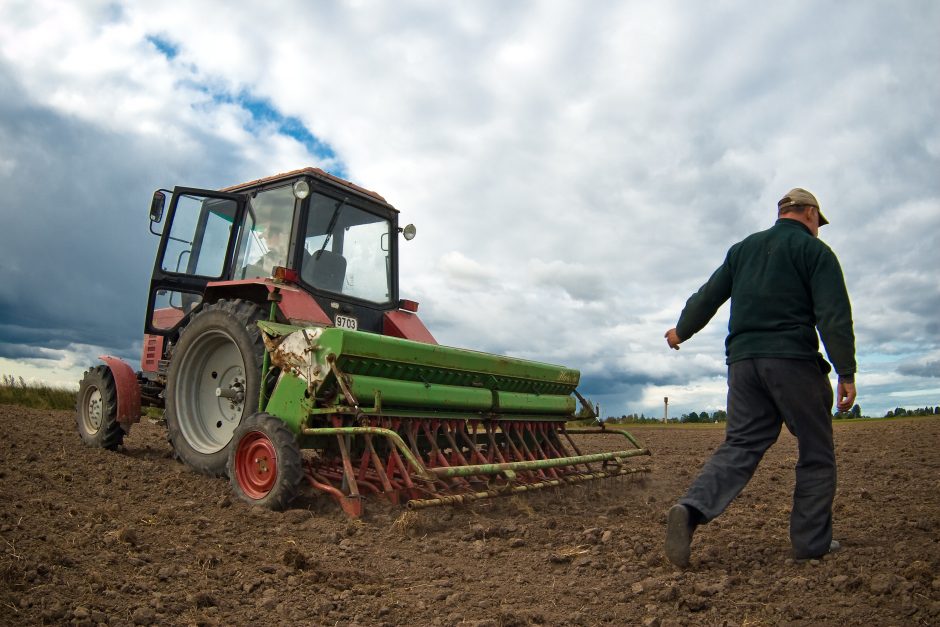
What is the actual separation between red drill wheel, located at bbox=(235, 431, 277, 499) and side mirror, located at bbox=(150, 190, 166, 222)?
2.88 metres

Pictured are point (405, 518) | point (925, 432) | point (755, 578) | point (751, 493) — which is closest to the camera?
point (755, 578)

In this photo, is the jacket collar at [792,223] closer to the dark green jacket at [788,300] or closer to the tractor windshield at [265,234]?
the dark green jacket at [788,300]

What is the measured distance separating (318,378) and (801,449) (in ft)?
9.11

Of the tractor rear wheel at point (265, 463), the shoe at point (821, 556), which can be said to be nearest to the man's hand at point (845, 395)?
the shoe at point (821, 556)

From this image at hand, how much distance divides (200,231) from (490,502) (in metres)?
3.96

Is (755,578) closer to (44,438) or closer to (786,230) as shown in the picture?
(786,230)

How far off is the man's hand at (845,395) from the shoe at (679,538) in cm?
90

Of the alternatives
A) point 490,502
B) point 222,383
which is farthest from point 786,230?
point 222,383

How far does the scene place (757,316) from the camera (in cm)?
346

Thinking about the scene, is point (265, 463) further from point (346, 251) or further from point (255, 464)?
point (346, 251)

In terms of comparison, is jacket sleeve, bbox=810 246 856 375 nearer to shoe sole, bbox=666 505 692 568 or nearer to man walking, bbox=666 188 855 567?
man walking, bbox=666 188 855 567

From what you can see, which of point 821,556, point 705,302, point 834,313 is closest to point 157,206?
point 705,302

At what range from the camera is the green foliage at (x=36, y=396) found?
11329 millimetres

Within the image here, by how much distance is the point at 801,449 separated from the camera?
3.40 m
